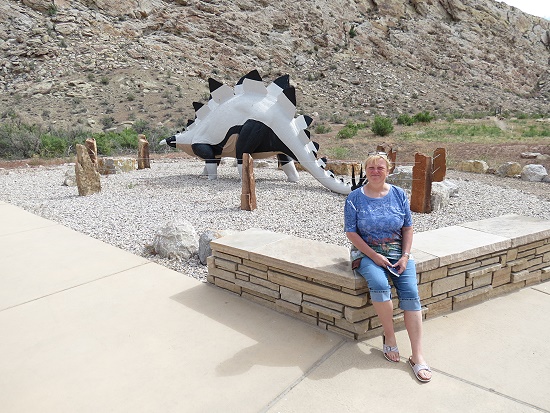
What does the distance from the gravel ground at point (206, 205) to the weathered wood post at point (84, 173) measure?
7.6 inches

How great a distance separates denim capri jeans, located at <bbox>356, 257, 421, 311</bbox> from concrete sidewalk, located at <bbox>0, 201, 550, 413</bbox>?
332mm

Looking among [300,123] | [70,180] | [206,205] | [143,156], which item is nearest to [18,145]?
[143,156]

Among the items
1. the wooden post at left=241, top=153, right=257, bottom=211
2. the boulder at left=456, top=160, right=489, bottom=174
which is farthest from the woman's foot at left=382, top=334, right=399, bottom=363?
the boulder at left=456, top=160, right=489, bottom=174

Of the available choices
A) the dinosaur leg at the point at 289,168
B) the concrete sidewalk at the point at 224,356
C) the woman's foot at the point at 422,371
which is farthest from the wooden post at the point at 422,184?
the woman's foot at the point at 422,371

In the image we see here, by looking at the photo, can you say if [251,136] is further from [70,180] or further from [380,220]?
[380,220]

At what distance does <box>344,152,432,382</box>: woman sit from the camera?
2432mm

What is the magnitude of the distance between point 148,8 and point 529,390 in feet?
126

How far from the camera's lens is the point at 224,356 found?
2457mm

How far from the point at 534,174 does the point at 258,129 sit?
23.2 ft

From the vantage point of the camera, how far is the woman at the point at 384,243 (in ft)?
7.98

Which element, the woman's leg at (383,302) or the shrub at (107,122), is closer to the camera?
the woman's leg at (383,302)

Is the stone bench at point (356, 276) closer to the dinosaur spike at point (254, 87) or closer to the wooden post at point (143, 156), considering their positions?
the dinosaur spike at point (254, 87)

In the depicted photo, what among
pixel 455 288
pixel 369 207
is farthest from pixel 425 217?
pixel 369 207

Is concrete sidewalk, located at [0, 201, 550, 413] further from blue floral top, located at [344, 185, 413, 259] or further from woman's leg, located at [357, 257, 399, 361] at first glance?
blue floral top, located at [344, 185, 413, 259]
